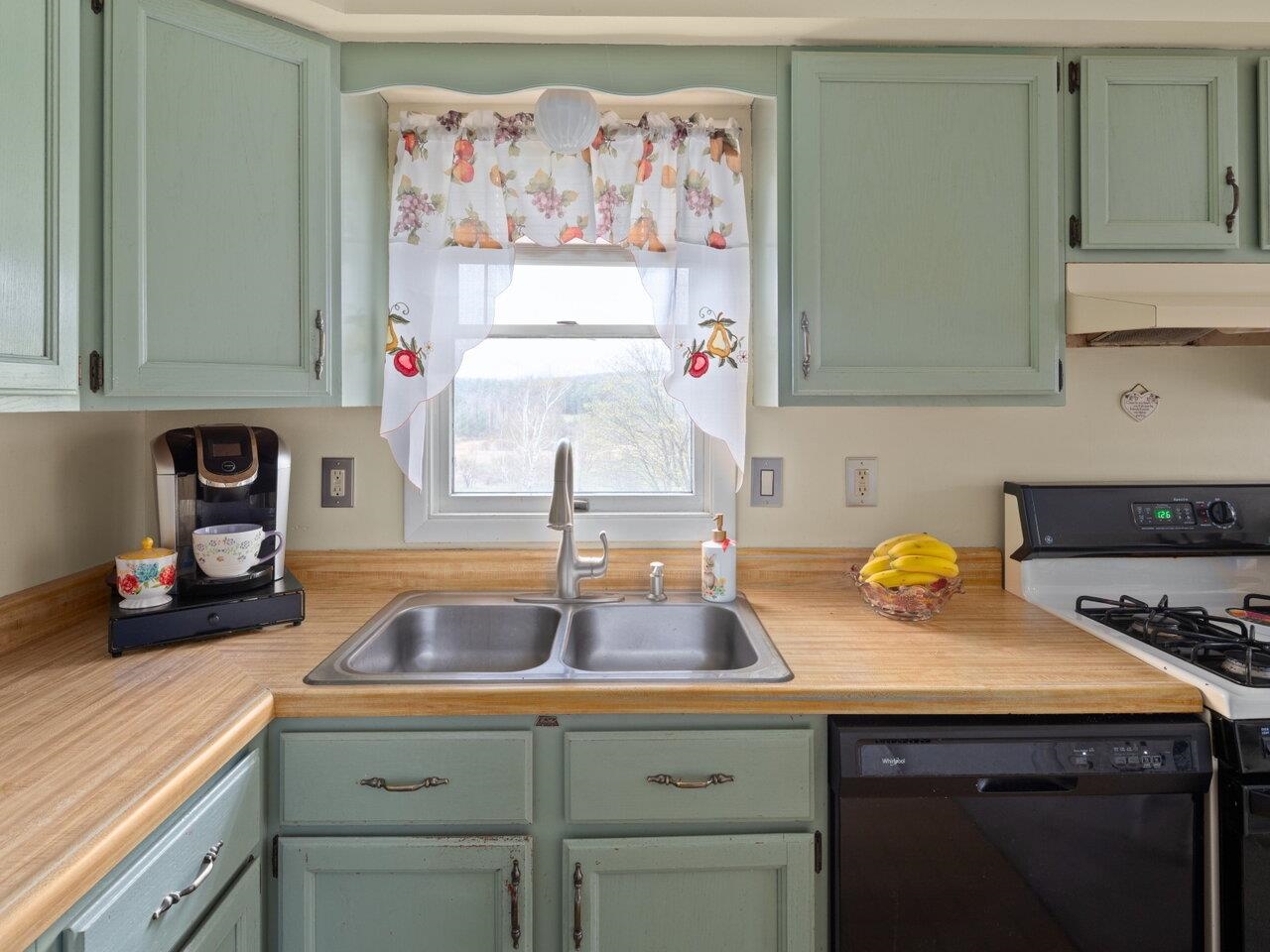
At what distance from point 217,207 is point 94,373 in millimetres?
363

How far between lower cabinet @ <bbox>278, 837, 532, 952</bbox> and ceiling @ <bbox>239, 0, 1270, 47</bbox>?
148 centimetres

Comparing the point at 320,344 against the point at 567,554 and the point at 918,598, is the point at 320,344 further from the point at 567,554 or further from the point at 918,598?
the point at 918,598

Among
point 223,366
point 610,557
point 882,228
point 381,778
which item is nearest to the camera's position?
point 381,778

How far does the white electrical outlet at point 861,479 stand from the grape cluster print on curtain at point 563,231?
31 cm

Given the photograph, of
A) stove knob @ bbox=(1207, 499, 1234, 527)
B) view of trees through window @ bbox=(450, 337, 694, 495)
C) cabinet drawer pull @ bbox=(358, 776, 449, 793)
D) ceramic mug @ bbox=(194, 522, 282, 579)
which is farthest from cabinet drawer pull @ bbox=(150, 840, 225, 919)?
stove knob @ bbox=(1207, 499, 1234, 527)

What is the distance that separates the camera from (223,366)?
4.41 ft

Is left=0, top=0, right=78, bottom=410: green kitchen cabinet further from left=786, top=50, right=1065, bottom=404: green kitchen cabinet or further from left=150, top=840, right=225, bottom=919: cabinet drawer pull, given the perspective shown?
left=786, top=50, right=1065, bottom=404: green kitchen cabinet

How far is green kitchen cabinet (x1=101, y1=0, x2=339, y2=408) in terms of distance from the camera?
1.23 m

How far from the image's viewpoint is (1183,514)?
Result: 170 cm

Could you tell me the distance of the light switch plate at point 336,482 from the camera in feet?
5.95

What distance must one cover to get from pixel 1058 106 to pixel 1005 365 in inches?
21.3

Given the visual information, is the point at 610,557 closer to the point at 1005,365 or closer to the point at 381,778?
→ the point at 381,778

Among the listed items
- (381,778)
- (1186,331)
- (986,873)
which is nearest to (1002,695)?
(986,873)

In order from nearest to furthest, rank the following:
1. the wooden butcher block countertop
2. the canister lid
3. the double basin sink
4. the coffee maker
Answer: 1. the wooden butcher block countertop
2. the canister lid
3. the coffee maker
4. the double basin sink
